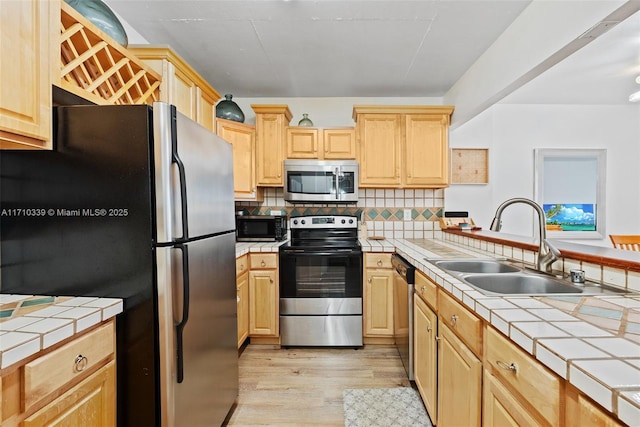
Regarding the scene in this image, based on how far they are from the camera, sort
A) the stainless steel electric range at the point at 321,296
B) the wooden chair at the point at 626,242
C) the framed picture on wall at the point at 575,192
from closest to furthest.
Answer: the stainless steel electric range at the point at 321,296 → the wooden chair at the point at 626,242 → the framed picture on wall at the point at 575,192

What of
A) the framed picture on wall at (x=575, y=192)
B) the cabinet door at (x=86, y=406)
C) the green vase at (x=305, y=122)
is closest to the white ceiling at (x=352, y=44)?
the green vase at (x=305, y=122)

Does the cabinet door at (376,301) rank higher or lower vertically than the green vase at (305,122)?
lower

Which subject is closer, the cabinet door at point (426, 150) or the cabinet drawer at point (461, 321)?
the cabinet drawer at point (461, 321)

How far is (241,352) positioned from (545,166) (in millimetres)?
4017

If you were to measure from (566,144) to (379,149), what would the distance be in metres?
2.50

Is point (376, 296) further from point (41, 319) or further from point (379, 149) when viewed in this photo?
point (41, 319)

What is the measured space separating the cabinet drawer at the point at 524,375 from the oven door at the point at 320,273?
1.64m

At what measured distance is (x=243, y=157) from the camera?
→ 2967mm

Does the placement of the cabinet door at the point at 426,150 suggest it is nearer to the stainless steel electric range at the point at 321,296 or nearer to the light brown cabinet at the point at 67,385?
the stainless steel electric range at the point at 321,296

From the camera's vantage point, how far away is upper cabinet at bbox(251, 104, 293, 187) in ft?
9.96

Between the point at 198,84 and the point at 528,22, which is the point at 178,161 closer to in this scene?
the point at 198,84

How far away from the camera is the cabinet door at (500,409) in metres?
0.82

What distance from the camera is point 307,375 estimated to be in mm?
2236

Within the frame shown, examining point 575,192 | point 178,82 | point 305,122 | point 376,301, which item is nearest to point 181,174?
point 178,82
